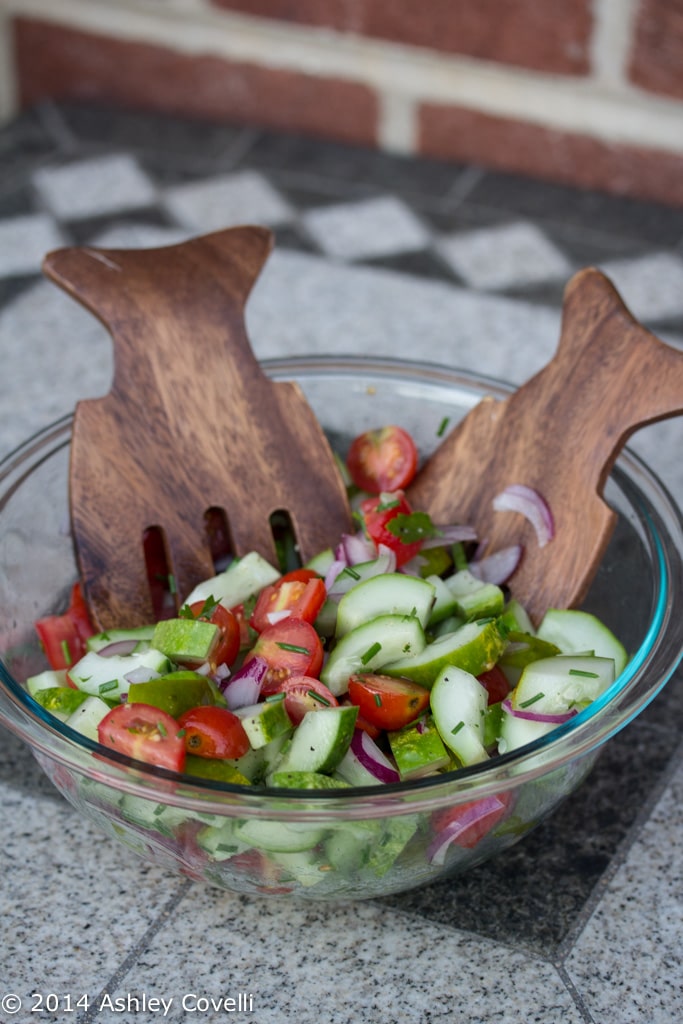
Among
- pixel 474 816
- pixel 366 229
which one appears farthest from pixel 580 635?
pixel 366 229

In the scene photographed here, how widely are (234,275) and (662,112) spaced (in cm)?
96

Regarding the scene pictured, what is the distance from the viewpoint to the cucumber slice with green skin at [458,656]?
2.51 ft

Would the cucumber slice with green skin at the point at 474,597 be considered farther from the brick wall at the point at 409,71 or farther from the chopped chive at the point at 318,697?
the brick wall at the point at 409,71

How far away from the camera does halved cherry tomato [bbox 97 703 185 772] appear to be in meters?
0.69

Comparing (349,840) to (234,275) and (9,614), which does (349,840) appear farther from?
(234,275)

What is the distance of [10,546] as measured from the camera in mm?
893

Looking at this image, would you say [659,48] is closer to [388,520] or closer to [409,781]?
[388,520]

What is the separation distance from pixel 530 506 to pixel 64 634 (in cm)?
36

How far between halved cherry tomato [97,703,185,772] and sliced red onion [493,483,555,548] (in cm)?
33

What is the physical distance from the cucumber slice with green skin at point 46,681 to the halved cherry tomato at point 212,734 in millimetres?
141

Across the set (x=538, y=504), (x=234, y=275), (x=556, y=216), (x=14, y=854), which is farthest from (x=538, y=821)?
(x=556, y=216)

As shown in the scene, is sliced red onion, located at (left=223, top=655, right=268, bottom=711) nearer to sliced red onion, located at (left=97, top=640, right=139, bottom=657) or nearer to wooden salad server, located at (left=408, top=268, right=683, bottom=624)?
sliced red onion, located at (left=97, top=640, right=139, bottom=657)

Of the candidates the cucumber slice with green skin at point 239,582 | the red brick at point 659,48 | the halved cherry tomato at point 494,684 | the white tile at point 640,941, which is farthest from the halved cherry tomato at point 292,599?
the red brick at point 659,48

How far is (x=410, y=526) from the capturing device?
34.9 inches
